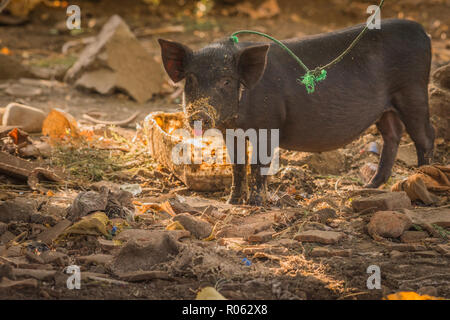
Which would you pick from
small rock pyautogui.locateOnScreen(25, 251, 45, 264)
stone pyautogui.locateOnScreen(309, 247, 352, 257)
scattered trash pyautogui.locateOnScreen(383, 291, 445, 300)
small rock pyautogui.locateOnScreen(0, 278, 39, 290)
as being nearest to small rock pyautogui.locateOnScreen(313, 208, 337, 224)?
stone pyautogui.locateOnScreen(309, 247, 352, 257)

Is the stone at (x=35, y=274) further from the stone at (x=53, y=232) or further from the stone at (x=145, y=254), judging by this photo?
the stone at (x=53, y=232)

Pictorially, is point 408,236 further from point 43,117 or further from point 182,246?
point 43,117

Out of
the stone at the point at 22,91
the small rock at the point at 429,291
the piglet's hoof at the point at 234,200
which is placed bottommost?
the small rock at the point at 429,291

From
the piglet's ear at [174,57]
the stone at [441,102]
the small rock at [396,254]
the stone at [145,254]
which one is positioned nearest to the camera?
the stone at [145,254]

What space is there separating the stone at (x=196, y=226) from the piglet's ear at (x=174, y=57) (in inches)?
43.2

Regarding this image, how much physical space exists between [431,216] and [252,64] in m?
1.83

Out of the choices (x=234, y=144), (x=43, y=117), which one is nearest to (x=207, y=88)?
(x=234, y=144)

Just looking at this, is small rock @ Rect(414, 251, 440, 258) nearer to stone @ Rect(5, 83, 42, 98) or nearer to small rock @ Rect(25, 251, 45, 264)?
small rock @ Rect(25, 251, 45, 264)

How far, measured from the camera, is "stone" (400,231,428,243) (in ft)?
13.4

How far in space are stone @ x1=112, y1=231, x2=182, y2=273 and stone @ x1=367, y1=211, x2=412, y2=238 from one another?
148 cm

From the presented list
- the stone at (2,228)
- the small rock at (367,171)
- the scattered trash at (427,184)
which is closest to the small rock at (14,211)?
the stone at (2,228)

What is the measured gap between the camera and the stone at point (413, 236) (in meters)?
4.08
